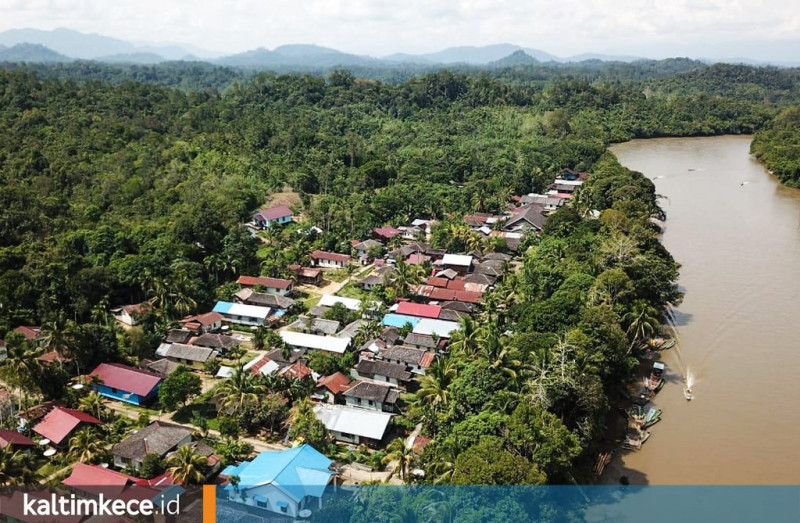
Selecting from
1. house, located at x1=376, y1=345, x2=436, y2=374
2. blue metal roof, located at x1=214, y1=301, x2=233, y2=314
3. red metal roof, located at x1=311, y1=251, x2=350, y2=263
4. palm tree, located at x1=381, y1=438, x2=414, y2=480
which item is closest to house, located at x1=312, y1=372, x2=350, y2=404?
house, located at x1=376, y1=345, x2=436, y2=374

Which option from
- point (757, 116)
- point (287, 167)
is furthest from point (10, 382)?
point (757, 116)

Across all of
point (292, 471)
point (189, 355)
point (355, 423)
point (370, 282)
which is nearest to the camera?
point (292, 471)

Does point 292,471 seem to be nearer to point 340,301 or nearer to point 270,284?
point 340,301

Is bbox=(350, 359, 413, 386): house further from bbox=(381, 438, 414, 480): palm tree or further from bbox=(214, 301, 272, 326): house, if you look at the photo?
bbox=(214, 301, 272, 326): house

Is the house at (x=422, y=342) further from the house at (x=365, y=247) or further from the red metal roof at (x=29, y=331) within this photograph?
the red metal roof at (x=29, y=331)

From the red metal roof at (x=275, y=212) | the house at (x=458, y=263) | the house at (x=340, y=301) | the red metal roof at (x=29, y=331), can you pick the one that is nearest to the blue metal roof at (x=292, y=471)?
the house at (x=340, y=301)

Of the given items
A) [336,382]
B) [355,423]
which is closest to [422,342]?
[336,382]
